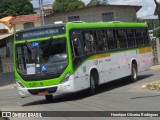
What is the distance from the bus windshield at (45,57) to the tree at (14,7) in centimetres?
8197

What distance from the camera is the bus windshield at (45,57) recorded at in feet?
54.8

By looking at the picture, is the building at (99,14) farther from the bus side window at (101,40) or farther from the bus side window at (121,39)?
the bus side window at (101,40)

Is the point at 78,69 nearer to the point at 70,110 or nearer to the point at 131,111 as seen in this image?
the point at 70,110

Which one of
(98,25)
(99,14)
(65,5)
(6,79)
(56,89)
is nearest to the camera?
(56,89)

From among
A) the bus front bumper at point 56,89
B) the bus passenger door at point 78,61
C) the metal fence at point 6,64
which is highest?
the bus passenger door at point 78,61

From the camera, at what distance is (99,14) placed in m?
60.2

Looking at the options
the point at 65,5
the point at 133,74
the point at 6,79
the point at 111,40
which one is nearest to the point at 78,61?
the point at 111,40

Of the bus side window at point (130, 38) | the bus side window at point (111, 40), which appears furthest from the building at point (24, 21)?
the bus side window at point (111, 40)

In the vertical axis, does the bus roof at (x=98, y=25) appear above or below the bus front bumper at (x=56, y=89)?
above

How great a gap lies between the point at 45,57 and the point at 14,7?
84.1 m

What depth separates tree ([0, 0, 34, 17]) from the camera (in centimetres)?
9831

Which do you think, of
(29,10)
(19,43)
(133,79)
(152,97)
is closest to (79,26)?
(19,43)

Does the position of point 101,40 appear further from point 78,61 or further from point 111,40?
point 78,61

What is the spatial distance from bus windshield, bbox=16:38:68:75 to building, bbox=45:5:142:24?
138 feet
